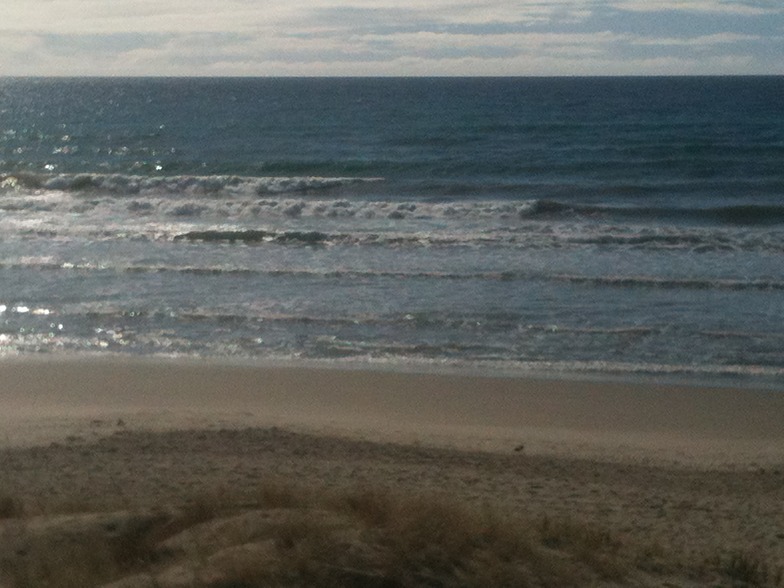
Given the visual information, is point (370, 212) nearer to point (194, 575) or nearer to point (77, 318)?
point (77, 318)

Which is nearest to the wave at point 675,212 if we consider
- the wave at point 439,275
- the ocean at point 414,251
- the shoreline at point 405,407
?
the ocean at point 414,251

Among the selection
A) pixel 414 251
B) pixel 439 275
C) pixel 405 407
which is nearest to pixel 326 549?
pixel 405 407

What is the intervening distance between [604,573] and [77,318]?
10.2 m

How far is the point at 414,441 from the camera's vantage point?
9.46 m

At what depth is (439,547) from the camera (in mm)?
5332

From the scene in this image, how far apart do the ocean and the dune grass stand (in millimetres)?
5932

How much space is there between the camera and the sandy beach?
741 cm

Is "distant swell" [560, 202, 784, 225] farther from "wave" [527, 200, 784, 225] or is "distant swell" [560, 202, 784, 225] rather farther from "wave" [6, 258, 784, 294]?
"wave" [6, 258, 784, 294]

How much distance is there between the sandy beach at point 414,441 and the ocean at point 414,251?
0.90m

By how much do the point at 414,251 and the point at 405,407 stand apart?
30.7 ft

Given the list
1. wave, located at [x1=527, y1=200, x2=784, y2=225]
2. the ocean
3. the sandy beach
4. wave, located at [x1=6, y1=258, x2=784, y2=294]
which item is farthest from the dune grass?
wave, located at [x1=527, y1=200, x2=784, y2=225]

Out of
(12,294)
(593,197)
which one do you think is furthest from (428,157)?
(12,294)

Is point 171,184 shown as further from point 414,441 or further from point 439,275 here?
point 414,441

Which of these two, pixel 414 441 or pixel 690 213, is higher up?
pixel 690 213
